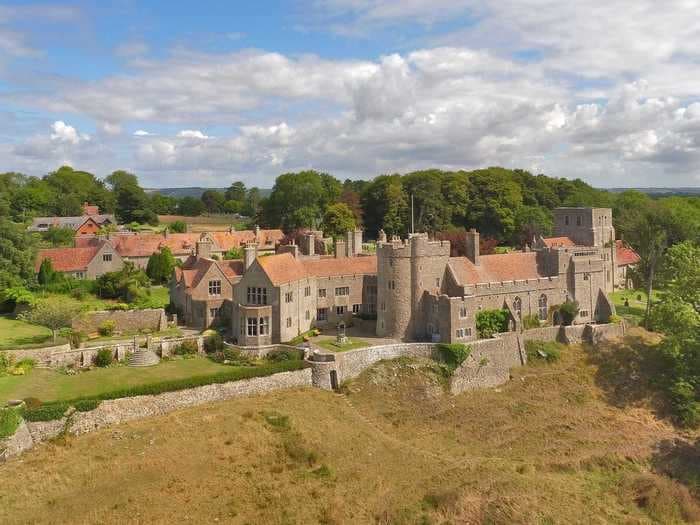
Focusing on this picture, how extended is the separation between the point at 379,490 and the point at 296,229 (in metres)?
71.8

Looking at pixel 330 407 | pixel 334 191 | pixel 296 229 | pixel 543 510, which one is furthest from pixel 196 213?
pixel 543 510

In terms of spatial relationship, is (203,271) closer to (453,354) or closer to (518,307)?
(453,354)

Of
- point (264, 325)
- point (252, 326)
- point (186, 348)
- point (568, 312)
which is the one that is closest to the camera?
point (186, 348)

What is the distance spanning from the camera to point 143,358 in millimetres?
38844

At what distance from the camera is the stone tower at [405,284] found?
45750mm

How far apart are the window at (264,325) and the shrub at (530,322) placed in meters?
21.6

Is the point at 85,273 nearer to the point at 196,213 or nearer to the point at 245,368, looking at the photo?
the point at 245,368

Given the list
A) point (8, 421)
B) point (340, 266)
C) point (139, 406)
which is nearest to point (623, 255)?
point (340, 266)

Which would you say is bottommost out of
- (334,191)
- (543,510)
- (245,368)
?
(543,510)

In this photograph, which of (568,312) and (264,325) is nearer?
(264,325)

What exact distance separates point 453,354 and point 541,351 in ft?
30.0

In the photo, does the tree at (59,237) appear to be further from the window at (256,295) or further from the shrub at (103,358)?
the shrub at (103,358)

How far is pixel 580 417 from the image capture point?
4112cm

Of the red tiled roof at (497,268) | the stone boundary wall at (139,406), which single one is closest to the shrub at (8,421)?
the stone boundary wall at (139,406)
